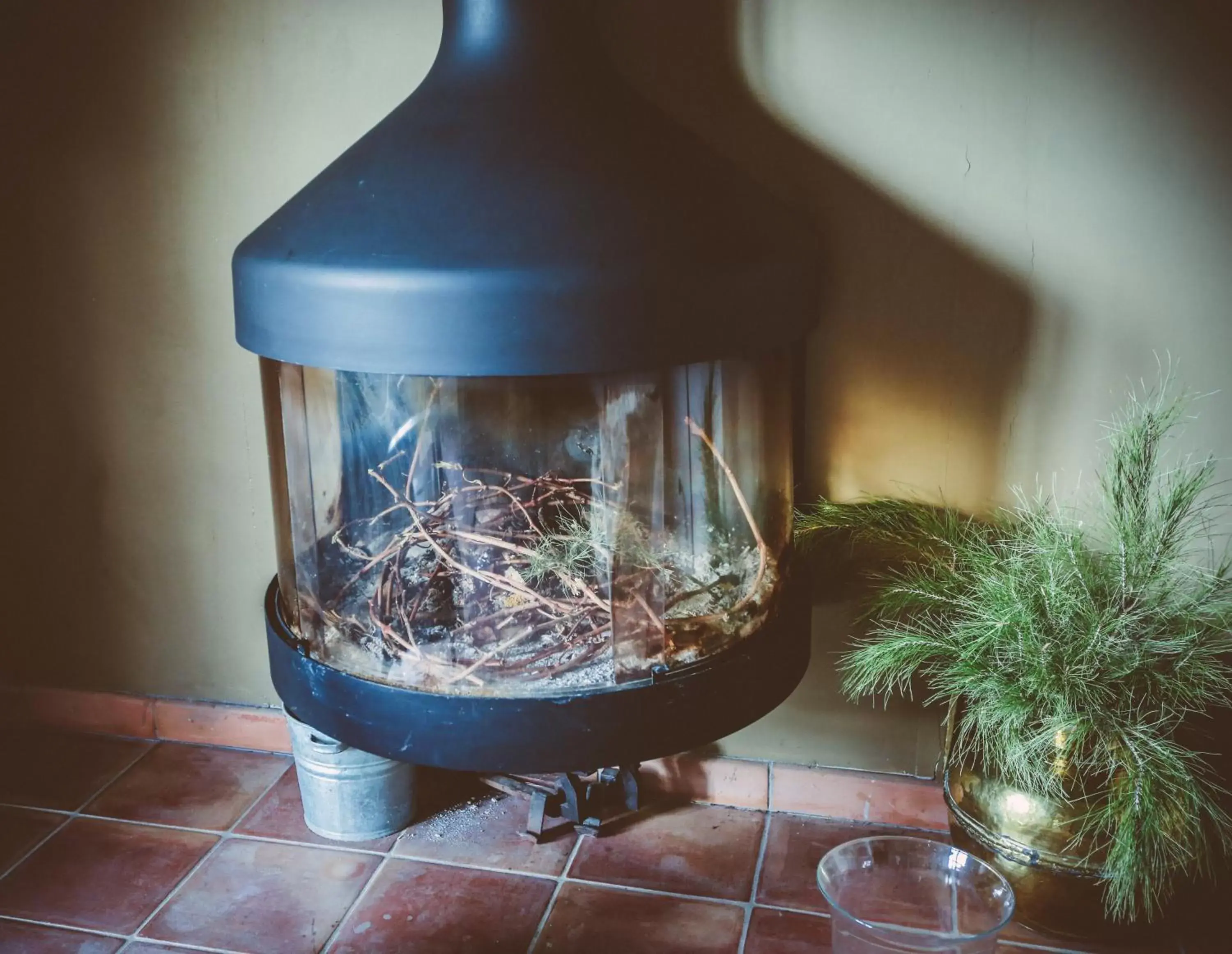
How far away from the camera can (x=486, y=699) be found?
1135mm

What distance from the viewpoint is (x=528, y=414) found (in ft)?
3.78

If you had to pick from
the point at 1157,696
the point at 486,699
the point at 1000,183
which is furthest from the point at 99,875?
the point at 1000,183

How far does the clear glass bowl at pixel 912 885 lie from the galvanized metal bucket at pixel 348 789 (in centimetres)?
64

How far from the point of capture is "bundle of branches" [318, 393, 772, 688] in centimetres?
118

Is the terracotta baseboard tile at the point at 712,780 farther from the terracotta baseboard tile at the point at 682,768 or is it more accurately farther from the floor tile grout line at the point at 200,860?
the floor tile grout line at the point at 200,860

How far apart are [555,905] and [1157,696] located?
0.81 m

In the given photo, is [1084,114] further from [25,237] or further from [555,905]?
[25,237]

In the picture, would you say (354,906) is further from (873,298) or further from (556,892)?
(873,298)

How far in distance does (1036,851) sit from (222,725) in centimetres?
129

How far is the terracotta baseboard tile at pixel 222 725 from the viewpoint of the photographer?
1.84 m

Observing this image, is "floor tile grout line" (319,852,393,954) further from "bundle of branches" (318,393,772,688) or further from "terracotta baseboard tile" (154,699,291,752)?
"bundle of branches" (318,393,772,688)

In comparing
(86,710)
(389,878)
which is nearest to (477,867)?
(389,878)

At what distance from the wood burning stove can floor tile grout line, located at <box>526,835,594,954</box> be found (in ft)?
1.31

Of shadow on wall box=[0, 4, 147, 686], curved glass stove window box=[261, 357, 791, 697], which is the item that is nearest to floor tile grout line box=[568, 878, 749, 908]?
curved glass stove window box=[261, 357, 791, 697]
